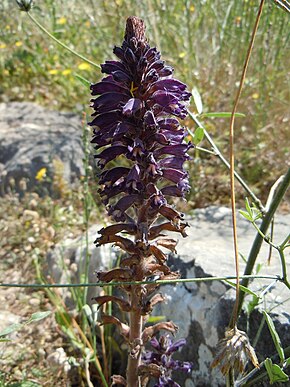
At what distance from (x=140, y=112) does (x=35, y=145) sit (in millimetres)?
2986

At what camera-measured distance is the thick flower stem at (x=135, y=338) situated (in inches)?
78.4

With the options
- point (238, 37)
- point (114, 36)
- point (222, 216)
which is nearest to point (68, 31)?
point (114, 36)

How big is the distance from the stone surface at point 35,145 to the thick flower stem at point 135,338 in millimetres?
2353

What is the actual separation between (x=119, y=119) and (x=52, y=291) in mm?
1624

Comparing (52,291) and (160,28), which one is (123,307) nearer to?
(52,291)

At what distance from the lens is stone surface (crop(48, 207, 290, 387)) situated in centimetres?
231

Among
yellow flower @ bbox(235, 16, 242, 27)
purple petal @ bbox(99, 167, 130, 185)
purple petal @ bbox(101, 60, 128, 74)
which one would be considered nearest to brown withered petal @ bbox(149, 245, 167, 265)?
purple petal @ bbox(99, 167, 130, 185)

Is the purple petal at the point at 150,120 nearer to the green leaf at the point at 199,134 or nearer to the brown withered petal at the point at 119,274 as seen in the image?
the green leaf at the point at 199,134

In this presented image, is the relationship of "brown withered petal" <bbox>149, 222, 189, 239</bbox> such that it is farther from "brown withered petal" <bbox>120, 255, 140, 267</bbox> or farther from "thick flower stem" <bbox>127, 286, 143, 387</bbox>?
"thick flower stem" <bbox>127, 286, 143, 387</bbox>

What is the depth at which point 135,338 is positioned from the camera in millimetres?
2061

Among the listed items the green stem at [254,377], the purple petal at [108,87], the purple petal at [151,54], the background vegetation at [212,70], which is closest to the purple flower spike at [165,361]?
the green stem at [254,377]

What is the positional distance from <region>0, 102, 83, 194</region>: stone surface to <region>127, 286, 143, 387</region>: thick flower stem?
7.72 feet

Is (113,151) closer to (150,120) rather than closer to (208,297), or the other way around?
(150,120)

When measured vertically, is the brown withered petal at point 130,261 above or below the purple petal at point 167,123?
below
